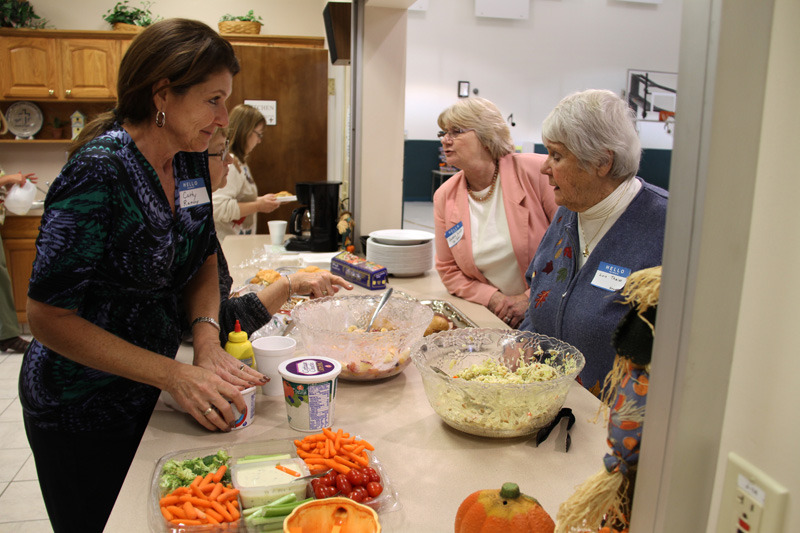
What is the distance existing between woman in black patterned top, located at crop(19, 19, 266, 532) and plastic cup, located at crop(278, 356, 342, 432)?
10cm

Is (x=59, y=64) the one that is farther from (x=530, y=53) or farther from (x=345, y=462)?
(x=345, y=462)

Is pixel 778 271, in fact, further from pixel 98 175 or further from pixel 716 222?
pixel 98 175

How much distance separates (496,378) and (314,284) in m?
0.91

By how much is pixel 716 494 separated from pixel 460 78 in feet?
19.8

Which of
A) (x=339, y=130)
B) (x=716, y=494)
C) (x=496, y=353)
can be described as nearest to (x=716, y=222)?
(x=716, y=494)

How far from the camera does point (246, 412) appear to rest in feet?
4.27

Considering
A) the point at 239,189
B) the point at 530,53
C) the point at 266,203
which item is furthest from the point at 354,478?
the point at 530,53

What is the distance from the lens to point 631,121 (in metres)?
1.82

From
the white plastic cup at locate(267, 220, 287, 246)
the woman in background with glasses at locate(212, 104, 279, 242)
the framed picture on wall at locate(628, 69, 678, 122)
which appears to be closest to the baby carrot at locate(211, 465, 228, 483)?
the white plastic cup at locate(267, 220, 287, 246)

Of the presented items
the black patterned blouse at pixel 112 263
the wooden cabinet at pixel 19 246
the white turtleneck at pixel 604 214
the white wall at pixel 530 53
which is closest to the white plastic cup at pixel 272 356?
the black patterned blouse at pixel 112 263

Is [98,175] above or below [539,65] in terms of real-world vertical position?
below

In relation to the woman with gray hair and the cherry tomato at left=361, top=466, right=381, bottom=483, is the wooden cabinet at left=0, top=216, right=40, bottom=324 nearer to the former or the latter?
the woman with gray hair

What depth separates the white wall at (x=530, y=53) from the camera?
20.2 ft

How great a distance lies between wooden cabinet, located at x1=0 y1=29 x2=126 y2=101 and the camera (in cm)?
509
